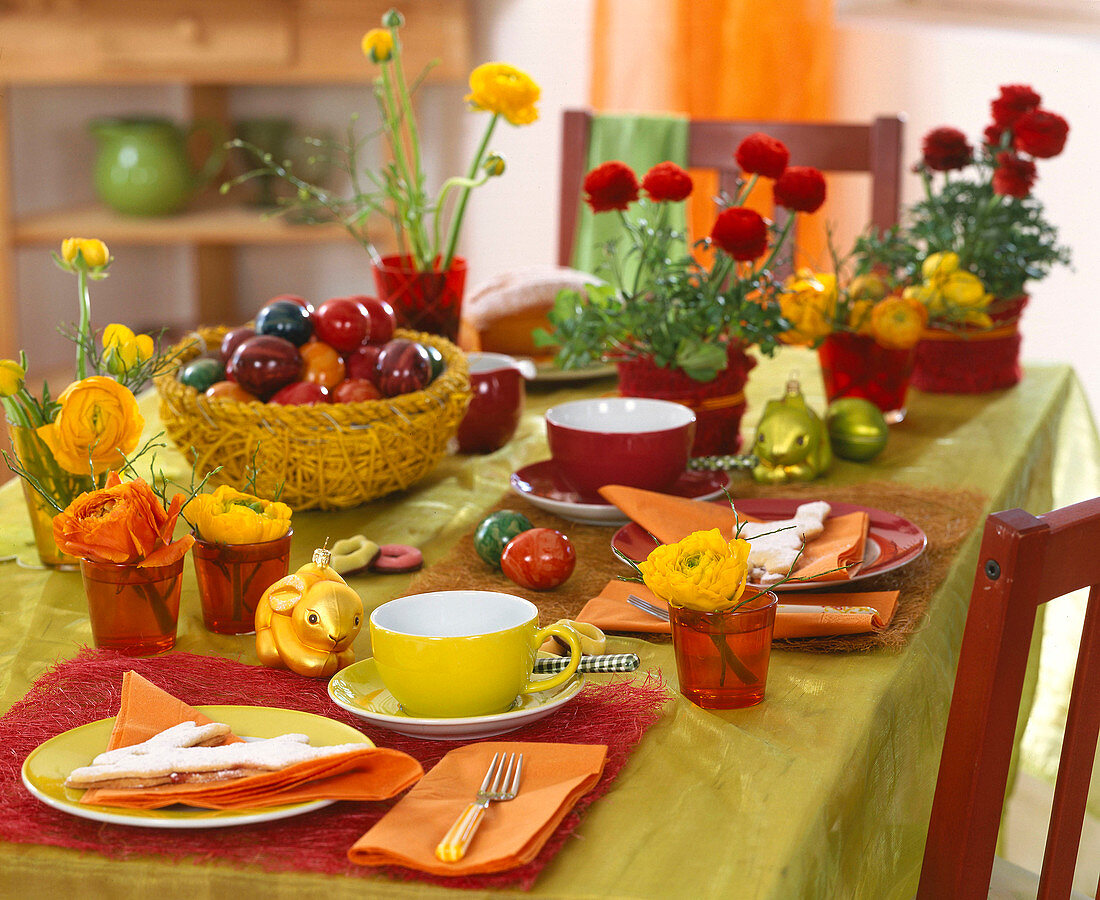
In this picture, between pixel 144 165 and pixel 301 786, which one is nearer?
pixel 301 786

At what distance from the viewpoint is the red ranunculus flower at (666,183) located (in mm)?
1093

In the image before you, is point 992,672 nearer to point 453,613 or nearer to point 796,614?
point 796,614

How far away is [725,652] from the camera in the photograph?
67 cm

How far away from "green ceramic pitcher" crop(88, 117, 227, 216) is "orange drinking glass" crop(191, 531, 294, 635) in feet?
6.64

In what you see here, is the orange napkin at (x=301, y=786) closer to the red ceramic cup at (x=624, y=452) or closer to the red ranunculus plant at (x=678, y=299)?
the red ceramic cup at (x=624, y=452)

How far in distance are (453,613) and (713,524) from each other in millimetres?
314

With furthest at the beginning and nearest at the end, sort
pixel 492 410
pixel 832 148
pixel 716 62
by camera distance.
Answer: pixel 716 62, pixel 832 148, pixel 492 410

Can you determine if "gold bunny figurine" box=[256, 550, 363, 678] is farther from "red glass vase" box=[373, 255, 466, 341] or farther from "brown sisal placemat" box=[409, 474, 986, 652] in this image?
"red glass vase" box=[373, 255, 466, 341]

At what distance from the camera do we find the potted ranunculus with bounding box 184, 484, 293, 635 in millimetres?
771

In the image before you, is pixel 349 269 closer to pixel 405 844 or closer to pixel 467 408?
pixel 467 408

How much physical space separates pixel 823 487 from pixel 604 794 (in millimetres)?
585

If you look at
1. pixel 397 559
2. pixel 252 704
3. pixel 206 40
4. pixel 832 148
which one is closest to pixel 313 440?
pixel 397 559

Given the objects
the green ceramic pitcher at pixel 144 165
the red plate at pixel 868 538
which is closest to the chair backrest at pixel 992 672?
the red plate at pixel 868 538

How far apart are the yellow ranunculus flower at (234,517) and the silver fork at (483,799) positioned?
0.25 m
